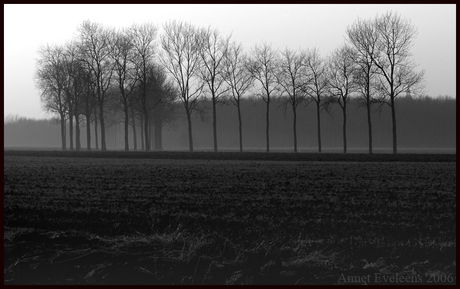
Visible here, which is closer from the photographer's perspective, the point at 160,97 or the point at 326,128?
the point at 160,97

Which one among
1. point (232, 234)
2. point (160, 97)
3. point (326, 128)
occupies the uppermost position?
point (160, 97)

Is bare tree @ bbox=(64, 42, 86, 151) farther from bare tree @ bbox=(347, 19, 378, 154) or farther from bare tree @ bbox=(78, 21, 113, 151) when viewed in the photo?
bare tree @ bbox=(347, 19, 378, 154)

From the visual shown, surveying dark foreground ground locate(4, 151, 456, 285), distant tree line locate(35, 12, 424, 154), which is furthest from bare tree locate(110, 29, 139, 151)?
dark foreground ground locate(4, 151, 456, 285)

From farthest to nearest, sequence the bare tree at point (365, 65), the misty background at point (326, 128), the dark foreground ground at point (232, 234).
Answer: the misty background at point (326, 128)
the bare tree at point (365, 65)
the dark foreground ground at point (232, 234)

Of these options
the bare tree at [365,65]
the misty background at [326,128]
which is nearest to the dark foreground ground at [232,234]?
the bare tree at [365,65]

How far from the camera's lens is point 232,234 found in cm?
1040

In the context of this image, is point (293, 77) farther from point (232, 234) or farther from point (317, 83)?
point (232, 234)

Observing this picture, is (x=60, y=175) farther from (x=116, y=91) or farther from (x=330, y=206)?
(x=116, y=91)

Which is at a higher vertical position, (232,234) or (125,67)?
(125,67)

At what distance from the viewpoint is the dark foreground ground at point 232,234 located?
27.3ft

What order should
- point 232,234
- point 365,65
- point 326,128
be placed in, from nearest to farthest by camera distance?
point 232,234 < point 365,65 < point 326,128

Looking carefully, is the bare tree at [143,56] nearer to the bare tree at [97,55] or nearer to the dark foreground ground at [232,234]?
the bare tree at [97,55]

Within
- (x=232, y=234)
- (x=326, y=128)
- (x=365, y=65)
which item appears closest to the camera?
(x=232, y=234)

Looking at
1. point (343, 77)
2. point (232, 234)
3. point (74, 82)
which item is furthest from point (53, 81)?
point (232, 234)
